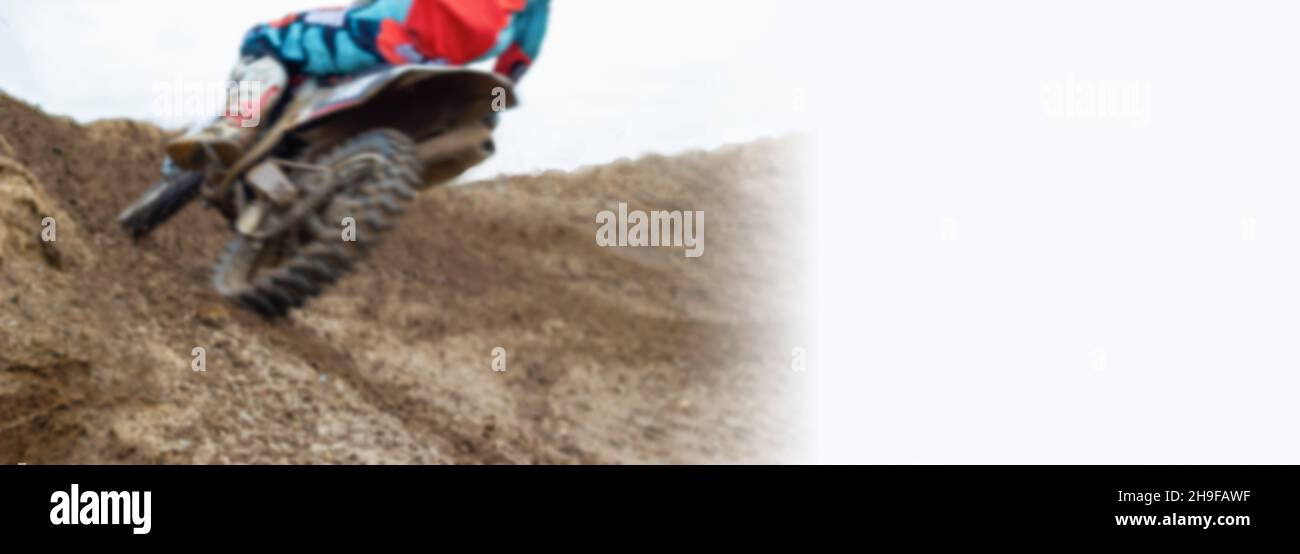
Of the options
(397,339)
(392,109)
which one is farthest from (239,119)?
(397,339)

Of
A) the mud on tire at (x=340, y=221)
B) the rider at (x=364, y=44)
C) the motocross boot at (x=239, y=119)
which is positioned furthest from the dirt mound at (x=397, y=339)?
the rider at (x=364, y=44)

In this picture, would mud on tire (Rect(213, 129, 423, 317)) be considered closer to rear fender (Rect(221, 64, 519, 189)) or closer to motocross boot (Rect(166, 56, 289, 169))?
rear fender (Rect(221, 64, 519, 189))

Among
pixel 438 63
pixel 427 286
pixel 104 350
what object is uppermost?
pixel 438 63

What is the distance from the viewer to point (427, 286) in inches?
350

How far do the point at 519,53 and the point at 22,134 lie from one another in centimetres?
409

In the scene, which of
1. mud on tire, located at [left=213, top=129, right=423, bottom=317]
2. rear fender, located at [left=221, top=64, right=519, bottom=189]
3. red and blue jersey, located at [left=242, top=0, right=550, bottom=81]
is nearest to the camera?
mud on tire, located at [left=213, top=129, right=423, bottom=317]

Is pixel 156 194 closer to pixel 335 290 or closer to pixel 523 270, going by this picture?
pixel 335 290

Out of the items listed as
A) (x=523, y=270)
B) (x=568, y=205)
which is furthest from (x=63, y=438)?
(x=568, y=205)

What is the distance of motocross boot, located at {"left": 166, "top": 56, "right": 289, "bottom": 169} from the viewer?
16.6 ft

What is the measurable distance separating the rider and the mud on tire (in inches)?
16.6

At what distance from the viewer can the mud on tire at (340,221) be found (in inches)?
176

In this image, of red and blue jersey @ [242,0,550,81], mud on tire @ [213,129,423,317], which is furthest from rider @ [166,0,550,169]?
mud on tire @ [213,129,423,317]

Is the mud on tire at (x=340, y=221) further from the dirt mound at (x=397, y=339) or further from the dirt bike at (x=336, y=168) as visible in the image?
the dirt mound at (x=397, y=339)
